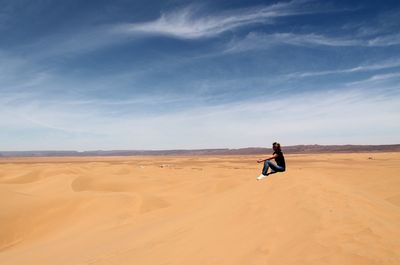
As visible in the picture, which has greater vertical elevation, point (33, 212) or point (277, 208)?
point (277, 208)

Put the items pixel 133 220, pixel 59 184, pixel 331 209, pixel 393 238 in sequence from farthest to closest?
pixel 59 184, pixel 133 220, pixel 331 209, pixel 393 238

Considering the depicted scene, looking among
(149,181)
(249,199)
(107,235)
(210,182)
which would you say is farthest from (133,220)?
(149,181)

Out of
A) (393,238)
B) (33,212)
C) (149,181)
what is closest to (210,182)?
(149,181)

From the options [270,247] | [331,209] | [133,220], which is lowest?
[133,220]

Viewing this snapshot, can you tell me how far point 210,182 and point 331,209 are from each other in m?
10.5

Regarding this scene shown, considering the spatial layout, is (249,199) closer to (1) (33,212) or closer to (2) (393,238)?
(2) (393,238)

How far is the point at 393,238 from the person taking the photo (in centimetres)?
347

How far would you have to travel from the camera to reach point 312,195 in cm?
545

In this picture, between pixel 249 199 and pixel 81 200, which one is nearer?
pixel 249 199

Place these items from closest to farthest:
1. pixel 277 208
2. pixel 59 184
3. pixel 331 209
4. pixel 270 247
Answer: pixel 270 247 < pixel 331 209 < pixel 277 208 < pixel 59 184

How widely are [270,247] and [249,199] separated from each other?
254cm

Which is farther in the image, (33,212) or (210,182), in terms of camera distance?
(210,182)

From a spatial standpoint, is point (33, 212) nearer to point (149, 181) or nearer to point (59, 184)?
point (59, 184)

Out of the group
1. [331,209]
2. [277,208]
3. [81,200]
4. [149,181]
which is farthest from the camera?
[149,181]
